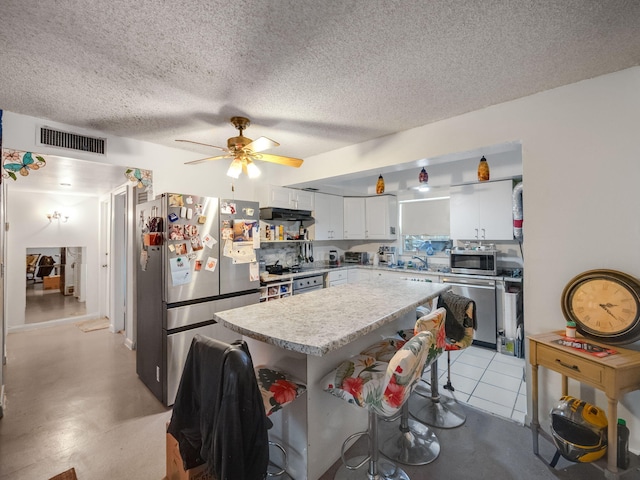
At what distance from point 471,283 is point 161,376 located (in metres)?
3.75

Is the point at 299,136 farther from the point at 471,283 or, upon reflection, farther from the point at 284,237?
the point at 471,283

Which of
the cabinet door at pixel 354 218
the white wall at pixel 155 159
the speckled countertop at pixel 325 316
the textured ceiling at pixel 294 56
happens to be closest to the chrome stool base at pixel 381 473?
the speckled countertop at pixel 325 316

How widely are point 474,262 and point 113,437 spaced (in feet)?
14.0

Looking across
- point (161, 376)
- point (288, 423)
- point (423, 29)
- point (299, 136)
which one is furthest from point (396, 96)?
point (161, 376)

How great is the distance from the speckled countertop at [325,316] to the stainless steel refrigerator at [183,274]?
1.02 metres

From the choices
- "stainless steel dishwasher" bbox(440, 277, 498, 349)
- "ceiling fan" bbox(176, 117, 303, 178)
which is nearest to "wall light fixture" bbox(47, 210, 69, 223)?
"ceiling fan" bbox(176, 117, 303, 178)

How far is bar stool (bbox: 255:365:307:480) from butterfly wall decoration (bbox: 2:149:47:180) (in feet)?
8.68

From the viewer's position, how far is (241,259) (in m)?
3.04

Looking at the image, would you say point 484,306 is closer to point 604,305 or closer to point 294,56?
point 604,305

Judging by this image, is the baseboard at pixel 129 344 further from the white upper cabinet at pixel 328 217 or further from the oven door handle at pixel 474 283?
the oven door handle at pixel 474 283

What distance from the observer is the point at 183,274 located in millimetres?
2600

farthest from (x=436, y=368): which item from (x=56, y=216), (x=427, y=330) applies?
(x=56, y=216)

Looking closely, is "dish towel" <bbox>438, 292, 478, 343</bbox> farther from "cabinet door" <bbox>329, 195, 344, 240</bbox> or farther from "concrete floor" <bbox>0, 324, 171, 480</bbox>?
"cabinet door" <bbox>329, 195, 344, 240</bbox>

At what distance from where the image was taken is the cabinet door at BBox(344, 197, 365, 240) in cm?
536
